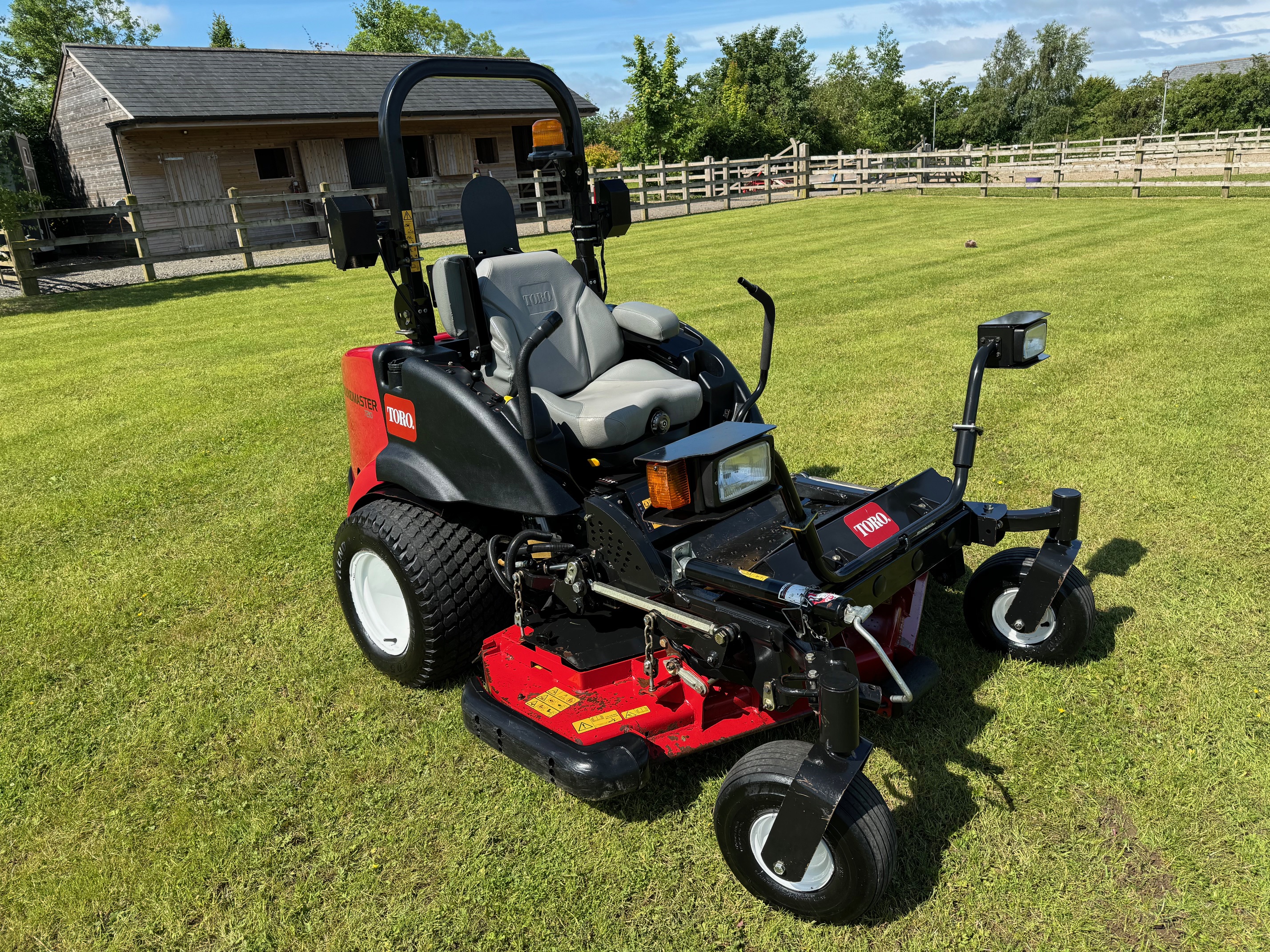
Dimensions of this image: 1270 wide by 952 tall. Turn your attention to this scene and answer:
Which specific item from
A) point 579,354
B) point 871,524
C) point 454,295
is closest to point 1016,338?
point 871,524

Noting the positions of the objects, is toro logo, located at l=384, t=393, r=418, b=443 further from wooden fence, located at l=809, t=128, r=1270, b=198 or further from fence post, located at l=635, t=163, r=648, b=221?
wooden fence, located at l=809, t=128, r=1270, b=198

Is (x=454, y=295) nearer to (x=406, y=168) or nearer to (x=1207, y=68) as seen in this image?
(x=406, y=168)

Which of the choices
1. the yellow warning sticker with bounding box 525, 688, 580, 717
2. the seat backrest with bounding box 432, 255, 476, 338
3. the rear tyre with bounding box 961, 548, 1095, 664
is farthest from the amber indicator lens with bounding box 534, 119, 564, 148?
the rear tyre with bounding box 961, 548, 1095, 664

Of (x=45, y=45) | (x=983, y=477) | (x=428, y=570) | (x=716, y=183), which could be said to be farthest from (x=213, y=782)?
(x=45, y=45)

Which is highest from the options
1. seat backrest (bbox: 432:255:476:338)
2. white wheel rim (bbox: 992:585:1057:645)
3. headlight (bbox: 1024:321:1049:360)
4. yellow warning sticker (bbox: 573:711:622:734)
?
seat backrest (bbox: 432:255:476:338)

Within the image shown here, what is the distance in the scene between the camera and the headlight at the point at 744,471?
7.97 feet

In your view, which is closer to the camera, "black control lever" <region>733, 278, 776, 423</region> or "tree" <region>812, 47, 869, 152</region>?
"black control lever" <region>733, 278, 776, 423</region>

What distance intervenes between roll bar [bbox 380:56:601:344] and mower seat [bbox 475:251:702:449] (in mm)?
141

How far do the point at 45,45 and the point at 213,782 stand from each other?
4721cm

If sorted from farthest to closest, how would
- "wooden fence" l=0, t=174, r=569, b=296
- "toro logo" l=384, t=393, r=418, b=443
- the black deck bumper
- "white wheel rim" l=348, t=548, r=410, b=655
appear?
"wooden fence" l=0, t=174, r=569, b=296, "white wheel rim" l=348, t=548, r=410, b=655, "toro logo" l=384, t=393, r=418, b=443, the black deck bumper

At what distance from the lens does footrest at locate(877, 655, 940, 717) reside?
2.66 m

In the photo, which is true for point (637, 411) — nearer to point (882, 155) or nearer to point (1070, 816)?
point (1070, 816)

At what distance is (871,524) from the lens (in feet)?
9.32

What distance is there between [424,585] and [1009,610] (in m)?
2.06
